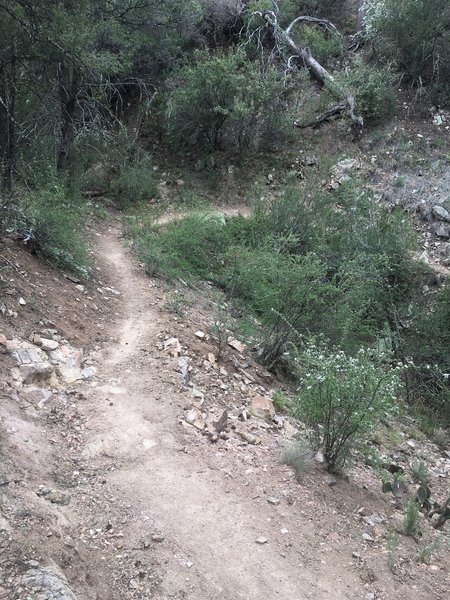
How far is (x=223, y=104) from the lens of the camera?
14.2 metres

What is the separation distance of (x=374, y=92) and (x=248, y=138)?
12.2ft

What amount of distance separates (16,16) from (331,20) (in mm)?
16611

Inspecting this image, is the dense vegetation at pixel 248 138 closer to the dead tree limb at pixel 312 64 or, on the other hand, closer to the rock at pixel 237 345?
the dead tree limb at pixel 312 64

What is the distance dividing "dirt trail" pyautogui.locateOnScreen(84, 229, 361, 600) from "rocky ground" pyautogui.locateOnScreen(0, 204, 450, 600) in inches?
0.5

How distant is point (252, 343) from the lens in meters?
7.77

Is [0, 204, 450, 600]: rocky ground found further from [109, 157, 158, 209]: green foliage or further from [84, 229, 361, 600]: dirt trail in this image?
[109, 157, 158, 209]: green foliage

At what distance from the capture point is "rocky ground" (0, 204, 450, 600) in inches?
139

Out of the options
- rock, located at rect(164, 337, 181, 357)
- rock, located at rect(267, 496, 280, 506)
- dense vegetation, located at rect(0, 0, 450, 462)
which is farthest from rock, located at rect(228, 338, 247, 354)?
rock, located at rect(267, 496, 280, 506)

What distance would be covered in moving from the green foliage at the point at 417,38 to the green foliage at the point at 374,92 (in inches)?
28.3

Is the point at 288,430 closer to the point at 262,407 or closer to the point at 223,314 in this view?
the point at 262,407

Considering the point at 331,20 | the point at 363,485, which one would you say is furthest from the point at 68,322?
the point at 331,20

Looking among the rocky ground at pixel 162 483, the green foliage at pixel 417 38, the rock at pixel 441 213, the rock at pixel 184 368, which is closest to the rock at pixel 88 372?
the rocky ground at pixel 162 483

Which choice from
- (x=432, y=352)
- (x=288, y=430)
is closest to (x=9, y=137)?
(x=288, y=430)

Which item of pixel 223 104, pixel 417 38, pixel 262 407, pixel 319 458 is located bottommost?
pixel 262 407
